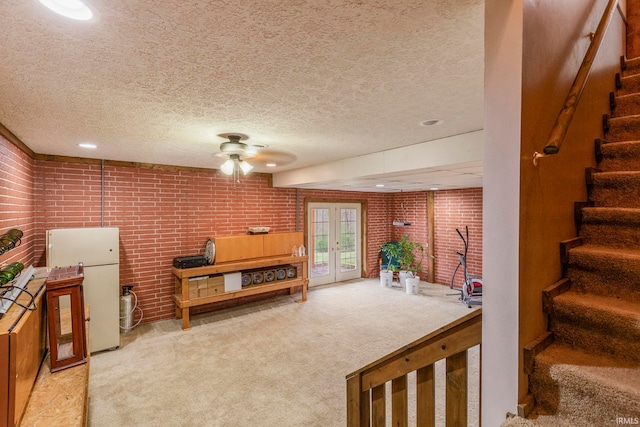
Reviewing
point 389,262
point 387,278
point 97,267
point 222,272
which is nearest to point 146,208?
point 97,267

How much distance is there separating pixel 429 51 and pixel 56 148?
162 inches

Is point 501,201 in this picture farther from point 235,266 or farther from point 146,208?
point 146,208

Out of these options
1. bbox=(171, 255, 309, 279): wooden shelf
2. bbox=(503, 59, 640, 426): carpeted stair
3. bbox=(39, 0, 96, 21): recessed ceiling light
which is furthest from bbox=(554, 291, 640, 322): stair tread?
bbox=(171, 255, 309, 279): wooden shelf

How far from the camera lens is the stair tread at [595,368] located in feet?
3.22

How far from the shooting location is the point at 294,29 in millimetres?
1181

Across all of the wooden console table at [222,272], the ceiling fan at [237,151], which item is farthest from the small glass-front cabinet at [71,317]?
the wooden console table at [222,272]

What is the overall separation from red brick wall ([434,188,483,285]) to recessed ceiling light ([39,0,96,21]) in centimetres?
668

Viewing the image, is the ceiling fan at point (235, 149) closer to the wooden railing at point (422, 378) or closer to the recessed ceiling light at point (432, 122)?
the recessed ceiling light at point (432, 122)

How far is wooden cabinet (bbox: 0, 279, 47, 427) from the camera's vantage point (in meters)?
1.16

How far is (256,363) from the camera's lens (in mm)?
3371

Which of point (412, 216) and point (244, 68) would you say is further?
point (412, 216)

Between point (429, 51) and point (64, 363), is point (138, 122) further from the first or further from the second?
point (429, 51)

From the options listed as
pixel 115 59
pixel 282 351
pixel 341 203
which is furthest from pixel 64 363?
pixel 341 203

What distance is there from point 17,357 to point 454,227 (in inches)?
275
